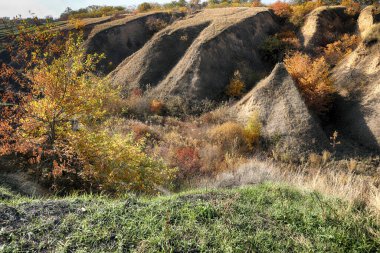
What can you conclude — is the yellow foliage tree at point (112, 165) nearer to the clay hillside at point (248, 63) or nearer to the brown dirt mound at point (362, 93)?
the clay hillside at point (248, 63)

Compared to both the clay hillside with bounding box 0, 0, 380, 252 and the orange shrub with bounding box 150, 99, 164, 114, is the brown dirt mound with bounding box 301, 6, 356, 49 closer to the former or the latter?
the clay hillside with bounding box 0, 0, 380, 252

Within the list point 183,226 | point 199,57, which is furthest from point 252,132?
point 183,226

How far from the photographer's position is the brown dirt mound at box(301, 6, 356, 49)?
102 feet

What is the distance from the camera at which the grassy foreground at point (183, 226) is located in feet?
15.6

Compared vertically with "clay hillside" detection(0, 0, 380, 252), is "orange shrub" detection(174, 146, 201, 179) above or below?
below

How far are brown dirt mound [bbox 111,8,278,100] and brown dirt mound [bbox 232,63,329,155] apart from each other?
23.2 feet

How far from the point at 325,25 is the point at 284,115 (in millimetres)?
19830

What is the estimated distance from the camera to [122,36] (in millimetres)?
35656

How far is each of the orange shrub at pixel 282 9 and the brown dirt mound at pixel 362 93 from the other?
1732 cm

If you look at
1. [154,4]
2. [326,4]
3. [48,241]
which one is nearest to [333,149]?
[48,241]

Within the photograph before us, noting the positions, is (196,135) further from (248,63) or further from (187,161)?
(248,63)

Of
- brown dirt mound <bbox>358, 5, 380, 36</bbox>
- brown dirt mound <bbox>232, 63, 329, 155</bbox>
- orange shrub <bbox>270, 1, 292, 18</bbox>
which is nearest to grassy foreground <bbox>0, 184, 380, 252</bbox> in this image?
brown dirt mound <bbox>232, 63, 329, 155</bbox>

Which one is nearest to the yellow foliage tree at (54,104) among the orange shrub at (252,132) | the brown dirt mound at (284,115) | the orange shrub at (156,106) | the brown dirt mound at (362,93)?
the orange shrub at (252,132)

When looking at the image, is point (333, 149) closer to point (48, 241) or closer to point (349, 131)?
point (349, 131)
